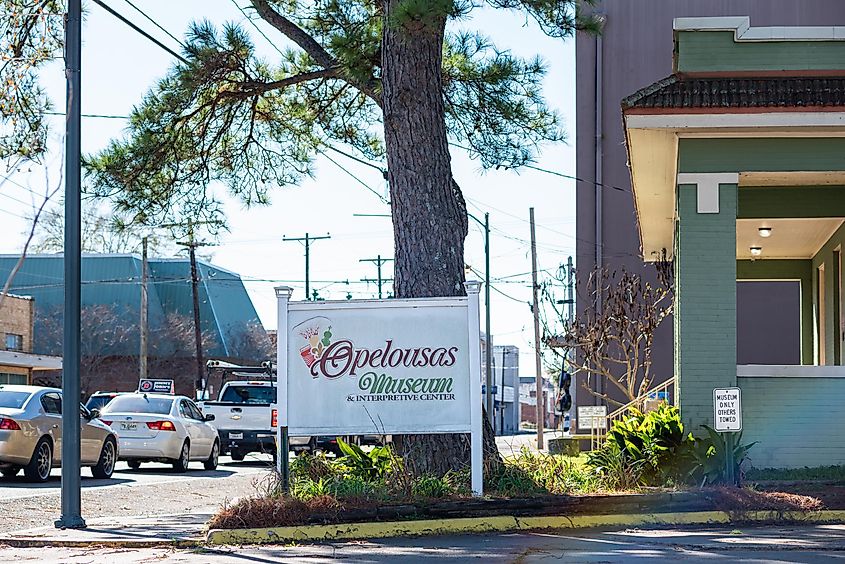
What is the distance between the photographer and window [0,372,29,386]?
45625mm

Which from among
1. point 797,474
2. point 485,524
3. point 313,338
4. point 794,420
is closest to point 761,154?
point 794,420

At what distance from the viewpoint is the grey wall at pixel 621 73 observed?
3316 centimetres

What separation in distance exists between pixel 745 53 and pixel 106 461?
40.6 feet

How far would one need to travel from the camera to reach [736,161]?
14.4 m

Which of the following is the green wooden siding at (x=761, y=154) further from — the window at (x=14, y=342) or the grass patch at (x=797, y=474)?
the window at (x=14, y=342)

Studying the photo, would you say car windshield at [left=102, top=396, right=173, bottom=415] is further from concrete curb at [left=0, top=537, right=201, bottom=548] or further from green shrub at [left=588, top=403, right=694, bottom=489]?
concrete curb at [left=0, top=537, right=201, bottom=548]

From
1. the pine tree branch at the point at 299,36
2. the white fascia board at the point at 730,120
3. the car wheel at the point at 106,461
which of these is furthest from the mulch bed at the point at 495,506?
the car wheel at the point at 106,461

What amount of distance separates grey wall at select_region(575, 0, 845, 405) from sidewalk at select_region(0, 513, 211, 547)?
22.4 meters

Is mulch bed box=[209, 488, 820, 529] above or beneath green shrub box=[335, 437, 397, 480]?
beneath

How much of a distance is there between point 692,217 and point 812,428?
286cm

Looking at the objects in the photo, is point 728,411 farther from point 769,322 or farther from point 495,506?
point 769,322

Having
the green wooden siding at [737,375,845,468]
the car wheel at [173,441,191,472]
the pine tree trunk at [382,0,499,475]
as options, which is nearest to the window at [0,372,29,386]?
the car wheel at [173,441,191,472]

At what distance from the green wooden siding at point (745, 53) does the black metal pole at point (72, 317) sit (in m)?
7.25

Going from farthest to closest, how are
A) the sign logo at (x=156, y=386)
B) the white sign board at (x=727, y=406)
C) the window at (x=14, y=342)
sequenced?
the window at (x=14, y=342)
the sign logo at (x=156, y=386)
the white sign board at (x=727, y=406)
